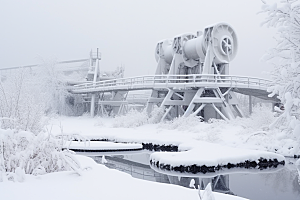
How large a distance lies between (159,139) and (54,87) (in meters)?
22.8

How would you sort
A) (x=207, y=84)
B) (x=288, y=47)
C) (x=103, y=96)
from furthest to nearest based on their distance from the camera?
(x=103, y=96)
(x=207, y=84)
(x=288, y=47)

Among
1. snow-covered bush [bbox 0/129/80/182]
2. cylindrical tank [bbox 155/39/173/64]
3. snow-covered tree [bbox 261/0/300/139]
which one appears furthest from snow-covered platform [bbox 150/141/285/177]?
cylindrical tank [bbox 155/39/173/64]

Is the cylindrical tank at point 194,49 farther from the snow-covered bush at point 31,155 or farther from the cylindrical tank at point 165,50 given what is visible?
the snow-covered bush at point 31,155

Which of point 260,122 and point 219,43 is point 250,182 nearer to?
point 260,122

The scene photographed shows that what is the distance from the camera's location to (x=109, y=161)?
1394 cm

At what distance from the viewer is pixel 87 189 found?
6.31 meters

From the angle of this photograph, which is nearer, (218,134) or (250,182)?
(250,182)

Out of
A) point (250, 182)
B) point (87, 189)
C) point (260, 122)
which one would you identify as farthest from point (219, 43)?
point (87, 189)

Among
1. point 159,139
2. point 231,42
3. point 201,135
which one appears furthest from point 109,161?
point 231,42

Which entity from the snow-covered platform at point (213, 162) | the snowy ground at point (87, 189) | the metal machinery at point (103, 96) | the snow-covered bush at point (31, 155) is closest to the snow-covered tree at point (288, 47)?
the snowy ground at point (87, 189)

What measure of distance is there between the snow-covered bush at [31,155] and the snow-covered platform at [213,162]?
471cm

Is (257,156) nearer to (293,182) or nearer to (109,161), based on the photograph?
(293,182)

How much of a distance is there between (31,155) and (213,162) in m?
6.53

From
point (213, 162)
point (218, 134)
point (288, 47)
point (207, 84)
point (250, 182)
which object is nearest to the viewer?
point (288, 47)
